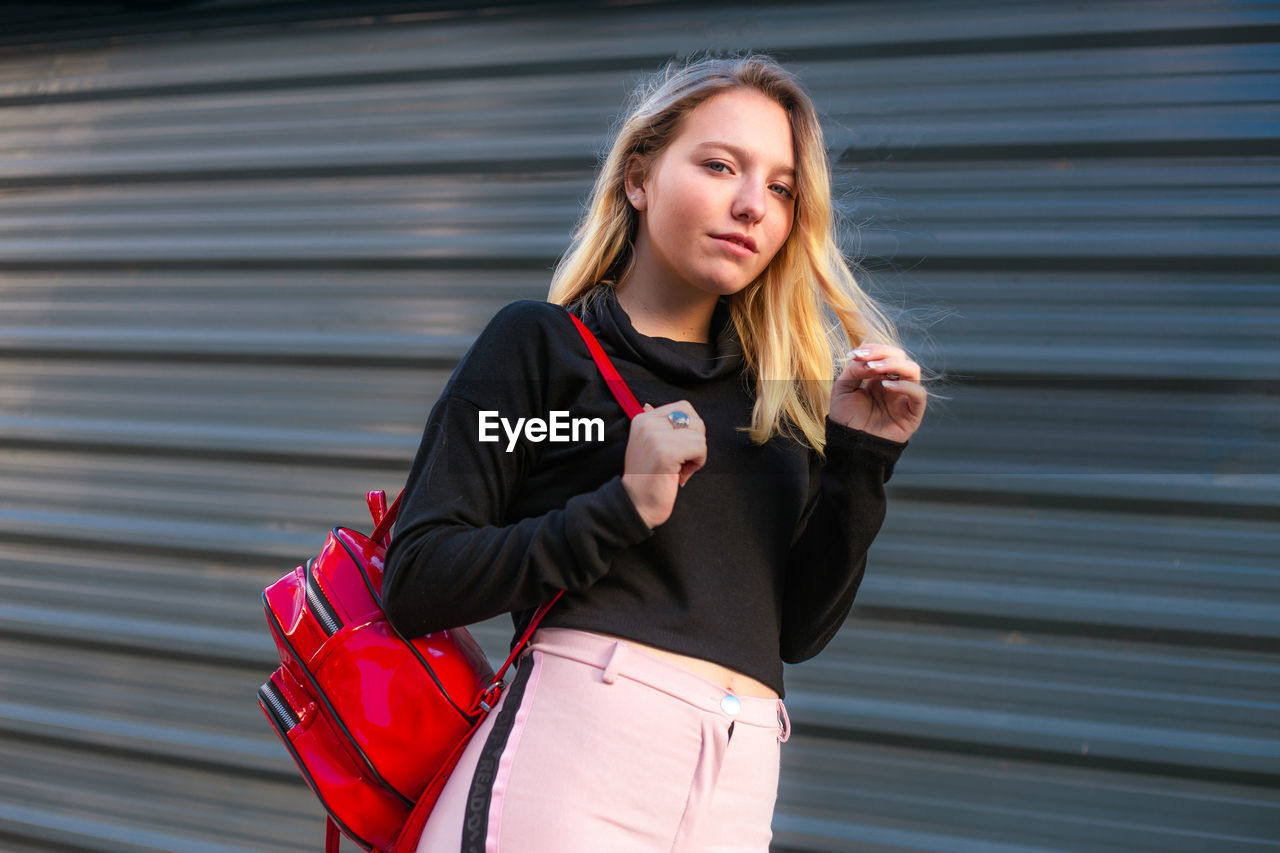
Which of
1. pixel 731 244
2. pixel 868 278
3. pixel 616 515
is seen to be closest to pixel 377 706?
pixel 616 515

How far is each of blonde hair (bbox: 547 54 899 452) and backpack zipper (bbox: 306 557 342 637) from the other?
0.58 m

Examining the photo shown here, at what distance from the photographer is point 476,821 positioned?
3.96ft

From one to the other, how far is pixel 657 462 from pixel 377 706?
0.53 metres

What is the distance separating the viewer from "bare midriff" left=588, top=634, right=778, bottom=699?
1284mm

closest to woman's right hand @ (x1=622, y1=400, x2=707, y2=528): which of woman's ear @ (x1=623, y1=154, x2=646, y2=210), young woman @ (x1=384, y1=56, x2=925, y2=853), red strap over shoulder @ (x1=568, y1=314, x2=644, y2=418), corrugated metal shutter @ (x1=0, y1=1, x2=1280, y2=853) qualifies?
young woman @ (x1=384, y1=56, x2=925, y2=853)

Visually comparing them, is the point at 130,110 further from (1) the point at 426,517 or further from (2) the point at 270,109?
(1) the point at 426,517

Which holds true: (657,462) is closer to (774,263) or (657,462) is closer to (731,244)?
(731,244)

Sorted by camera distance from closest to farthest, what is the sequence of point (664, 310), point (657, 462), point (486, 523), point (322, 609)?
1. point (657, 462)
2. point (486, 523)
3. point (322, 609)
4. point (664, 310)

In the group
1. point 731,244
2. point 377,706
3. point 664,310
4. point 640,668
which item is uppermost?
point 731,244

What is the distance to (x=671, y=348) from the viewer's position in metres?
1.48

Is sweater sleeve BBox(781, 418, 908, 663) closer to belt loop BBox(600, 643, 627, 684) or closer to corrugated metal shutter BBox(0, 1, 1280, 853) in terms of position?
belt loop BBox(600, 643, 627, 684)

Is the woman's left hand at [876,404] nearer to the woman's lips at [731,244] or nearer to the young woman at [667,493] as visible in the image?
the young woman at [667,493]

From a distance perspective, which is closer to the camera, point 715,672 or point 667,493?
point 667,493

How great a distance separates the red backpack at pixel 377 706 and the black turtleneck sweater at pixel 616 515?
6 centimetres
